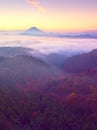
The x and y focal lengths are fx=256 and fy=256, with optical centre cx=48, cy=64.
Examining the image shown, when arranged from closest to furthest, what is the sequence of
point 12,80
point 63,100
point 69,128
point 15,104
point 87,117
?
point 69,128 < point 87,117 < point 15,104 < point 63,100 < point 12,80

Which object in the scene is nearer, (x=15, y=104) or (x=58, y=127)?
(x=58, y=127)

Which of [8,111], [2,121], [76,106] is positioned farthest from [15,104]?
[76,106]

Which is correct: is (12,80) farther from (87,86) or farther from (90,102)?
(90,102)

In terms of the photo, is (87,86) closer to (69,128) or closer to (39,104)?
(39,104)

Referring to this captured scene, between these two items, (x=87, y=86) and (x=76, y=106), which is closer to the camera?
(x=76, y=106)

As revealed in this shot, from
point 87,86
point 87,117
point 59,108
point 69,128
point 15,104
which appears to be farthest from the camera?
point 87,86

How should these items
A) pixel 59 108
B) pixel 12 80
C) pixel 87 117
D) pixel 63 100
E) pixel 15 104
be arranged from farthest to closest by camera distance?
pixel 12 80 < pixel 63 100 < pixel 15 104 < pixel 59 108 < pixel 87 117

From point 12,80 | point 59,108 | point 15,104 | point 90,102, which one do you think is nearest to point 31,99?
point 15,104

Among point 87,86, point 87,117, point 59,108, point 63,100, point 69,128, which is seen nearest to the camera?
point 69,128
